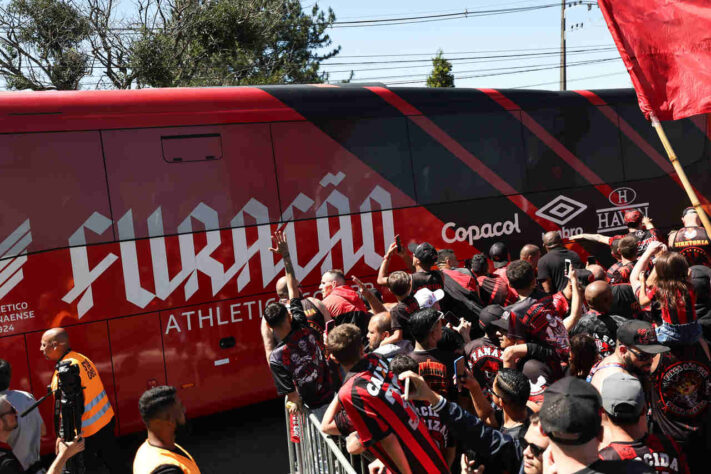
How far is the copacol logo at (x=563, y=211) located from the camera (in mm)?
8492

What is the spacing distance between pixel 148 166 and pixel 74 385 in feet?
9.26

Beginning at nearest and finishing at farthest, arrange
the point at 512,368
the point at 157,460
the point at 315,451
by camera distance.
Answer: the point at 157,460, the point at 512,368, the point at 315,451

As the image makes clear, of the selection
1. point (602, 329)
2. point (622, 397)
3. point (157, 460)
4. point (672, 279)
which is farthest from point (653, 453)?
point (157, 460)

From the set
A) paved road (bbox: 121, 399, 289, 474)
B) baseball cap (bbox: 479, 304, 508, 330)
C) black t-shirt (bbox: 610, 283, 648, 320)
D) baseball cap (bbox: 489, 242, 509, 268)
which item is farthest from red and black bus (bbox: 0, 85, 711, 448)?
baseball cap (bbox: 479, 304, 508, 330)

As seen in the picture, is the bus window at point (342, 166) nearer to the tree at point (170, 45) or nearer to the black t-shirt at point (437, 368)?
the black t-shirt at point (437, 368)

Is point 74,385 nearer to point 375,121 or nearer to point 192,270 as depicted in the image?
point 192,270

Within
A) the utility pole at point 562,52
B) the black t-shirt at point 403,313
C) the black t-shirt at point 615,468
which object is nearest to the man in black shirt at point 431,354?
the black t-shirt at point 403,313

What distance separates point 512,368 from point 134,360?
396 centimetres

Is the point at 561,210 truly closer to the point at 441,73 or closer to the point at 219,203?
the point at 219,203

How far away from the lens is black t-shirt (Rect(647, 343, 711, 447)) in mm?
4066

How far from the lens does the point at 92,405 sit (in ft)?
16.5

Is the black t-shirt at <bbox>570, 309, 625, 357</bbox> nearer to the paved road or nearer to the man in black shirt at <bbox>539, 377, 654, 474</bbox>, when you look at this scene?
the man in black shirt at <bbox>539, 377, 654, 474</bbox>

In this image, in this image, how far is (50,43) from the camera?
59.6 ft

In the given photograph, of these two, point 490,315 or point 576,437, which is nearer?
point 576,437
